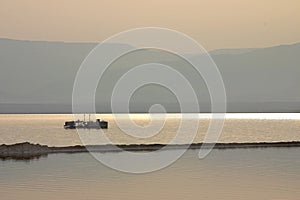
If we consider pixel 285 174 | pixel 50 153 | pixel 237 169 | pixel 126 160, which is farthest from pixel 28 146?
pixel 285 174

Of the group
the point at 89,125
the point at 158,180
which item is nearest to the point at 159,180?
the point at 158,180

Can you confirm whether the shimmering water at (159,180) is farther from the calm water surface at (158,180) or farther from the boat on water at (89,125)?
the boat on water at (89,125)

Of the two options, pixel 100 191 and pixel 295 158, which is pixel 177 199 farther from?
pixel 295 158

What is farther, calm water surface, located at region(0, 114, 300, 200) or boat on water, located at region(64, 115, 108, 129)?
boat on water, located at region(64, 115, 108, 129)

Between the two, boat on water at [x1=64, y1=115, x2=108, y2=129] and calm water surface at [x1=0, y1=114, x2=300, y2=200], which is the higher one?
boat on water at [x1=64, y1=115, x2=108, y2=129]

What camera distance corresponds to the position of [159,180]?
112 ft

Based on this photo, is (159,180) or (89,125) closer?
(159,180)

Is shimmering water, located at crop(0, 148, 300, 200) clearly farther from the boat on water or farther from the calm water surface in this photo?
the boat on water

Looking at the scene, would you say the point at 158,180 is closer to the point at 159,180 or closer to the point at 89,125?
the point at 159,180

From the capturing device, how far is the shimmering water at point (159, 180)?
28703 mm

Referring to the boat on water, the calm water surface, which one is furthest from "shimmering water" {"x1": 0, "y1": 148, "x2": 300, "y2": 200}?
the boat on water

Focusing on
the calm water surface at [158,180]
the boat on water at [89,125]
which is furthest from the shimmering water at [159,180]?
the boat on water at [89,125]

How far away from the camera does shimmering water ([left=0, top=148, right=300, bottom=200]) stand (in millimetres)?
28703

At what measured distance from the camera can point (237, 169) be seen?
41031 millimetres
